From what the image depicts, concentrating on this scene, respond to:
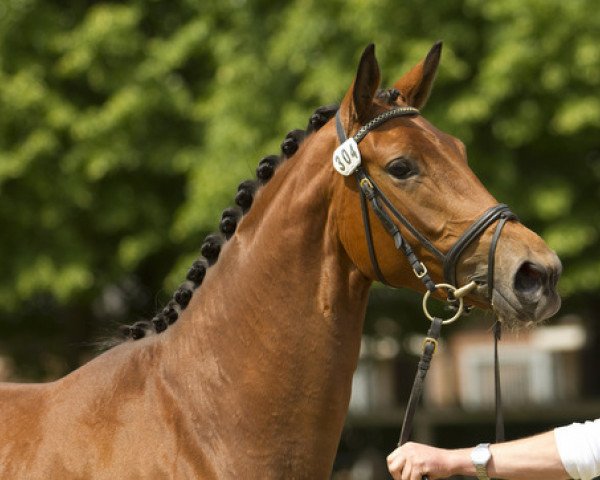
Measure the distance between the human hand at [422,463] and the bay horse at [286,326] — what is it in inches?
→ 13.5

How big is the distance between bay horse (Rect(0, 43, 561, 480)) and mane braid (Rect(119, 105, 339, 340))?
0.06m

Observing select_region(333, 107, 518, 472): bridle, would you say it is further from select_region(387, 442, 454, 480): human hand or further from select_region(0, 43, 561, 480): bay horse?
select_region(387, 442, 454, 480): human hand

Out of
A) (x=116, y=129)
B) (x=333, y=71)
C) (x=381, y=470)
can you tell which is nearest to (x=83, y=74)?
(x=116, y=129)

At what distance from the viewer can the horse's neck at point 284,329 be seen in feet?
11.3

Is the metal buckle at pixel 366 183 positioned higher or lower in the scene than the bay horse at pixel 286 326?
higher

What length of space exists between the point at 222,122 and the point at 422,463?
8.37 metres

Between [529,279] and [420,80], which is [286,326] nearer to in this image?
[529,279]

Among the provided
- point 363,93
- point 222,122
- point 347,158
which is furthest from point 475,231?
point 222,122

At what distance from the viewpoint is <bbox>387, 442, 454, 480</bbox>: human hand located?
3.16 m

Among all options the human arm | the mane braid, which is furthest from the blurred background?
the human arm

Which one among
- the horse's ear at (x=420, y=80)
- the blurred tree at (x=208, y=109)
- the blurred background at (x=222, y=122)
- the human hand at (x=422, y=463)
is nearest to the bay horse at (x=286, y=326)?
the horse's ear at (x=420, y=80)

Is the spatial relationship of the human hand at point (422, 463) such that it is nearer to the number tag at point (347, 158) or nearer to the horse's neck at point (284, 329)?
the horse's neck at point (284, 329)

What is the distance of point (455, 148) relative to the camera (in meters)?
3.59

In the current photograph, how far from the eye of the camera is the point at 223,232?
3875mm
